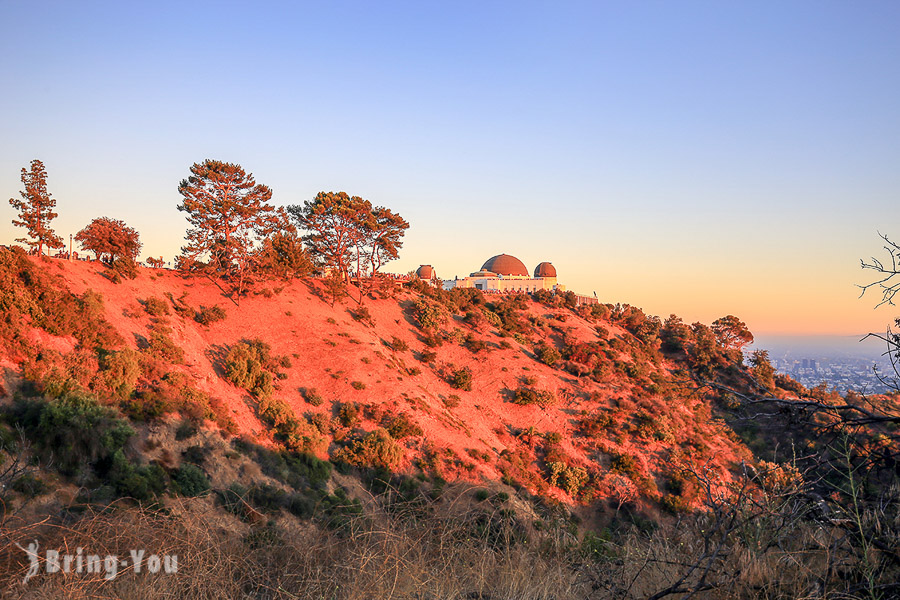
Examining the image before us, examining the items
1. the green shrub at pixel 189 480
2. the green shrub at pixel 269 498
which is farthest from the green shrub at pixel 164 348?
the green shrub at pixel 269 498

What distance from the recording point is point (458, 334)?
40.6 m

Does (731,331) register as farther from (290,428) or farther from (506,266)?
(290,428)

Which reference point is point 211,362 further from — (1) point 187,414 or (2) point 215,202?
(2) point 215,202

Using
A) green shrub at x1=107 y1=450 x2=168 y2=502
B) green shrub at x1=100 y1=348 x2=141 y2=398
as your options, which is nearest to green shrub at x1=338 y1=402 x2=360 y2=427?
green shrub at x1=100 y1=348 x2=141 y2=398

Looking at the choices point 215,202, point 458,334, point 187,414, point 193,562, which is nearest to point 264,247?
point 215,202

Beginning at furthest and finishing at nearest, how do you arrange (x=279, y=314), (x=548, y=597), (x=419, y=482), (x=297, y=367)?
(x=279, y=314)
(x=297, y=367)
(x=419, y=482)
(x=548, y=597)

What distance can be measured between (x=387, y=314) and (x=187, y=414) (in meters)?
23.0

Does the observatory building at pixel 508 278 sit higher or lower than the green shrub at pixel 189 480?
higher

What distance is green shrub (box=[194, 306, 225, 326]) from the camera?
31.0m

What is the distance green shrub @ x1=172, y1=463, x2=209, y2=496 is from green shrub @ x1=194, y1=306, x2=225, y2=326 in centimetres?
1586

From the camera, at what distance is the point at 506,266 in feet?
257

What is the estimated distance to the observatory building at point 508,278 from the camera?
71438 mm

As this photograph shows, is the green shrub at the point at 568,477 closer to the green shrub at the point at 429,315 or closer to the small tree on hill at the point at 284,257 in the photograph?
the green shrub at the point at 429,315

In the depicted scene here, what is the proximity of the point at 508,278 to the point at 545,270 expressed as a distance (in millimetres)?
6663
